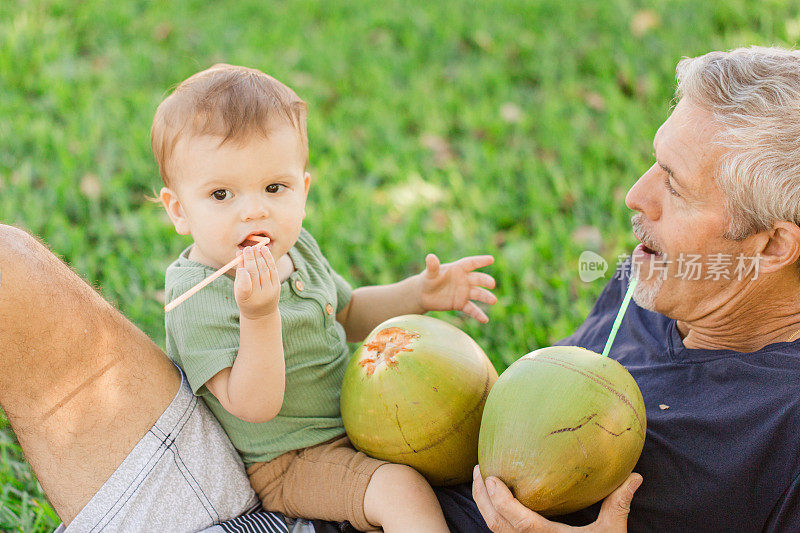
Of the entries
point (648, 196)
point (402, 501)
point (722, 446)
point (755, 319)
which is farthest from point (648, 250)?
point (402, 501)

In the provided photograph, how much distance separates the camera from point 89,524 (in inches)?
76.3

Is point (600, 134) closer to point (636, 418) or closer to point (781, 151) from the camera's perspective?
point (781, 151)

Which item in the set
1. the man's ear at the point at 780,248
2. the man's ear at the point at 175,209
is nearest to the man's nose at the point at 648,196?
the man's ear at the point at 780,248

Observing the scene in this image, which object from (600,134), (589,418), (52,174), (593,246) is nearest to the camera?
(589,418)

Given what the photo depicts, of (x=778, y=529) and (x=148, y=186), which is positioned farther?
(x=148, y=186)

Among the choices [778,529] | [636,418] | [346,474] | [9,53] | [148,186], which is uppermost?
[9,53]

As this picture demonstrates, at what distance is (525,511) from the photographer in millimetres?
1790

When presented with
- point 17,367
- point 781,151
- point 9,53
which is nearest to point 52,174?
point 9,53

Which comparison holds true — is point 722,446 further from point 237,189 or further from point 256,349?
point 237,189

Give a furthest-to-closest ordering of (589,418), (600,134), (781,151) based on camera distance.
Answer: (600,134) → (781,151) → (589,418)

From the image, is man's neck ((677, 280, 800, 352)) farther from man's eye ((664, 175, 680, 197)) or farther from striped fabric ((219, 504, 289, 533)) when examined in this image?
striped fabric ((219, 504, 289, 533))

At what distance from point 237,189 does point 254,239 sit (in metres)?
0.14

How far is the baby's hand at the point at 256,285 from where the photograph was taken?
181 centimetres

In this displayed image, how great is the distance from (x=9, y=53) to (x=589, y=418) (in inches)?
194
